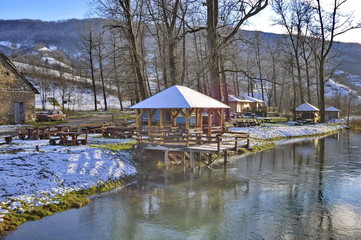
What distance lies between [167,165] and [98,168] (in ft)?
12.9

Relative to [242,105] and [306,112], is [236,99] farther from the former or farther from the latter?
[306,112]

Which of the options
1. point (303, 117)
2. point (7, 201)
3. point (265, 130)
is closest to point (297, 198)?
point (7, 201)

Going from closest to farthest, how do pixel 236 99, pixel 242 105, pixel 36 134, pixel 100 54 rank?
1. pixel 36 134
2. pixel 100 54
3. pixel 236 99
4. pixel 242 105

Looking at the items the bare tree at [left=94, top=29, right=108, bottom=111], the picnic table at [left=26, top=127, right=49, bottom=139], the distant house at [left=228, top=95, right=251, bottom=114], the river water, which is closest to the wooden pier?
the river water

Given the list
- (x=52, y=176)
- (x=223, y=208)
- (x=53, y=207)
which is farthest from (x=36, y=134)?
(x=223, y=208)

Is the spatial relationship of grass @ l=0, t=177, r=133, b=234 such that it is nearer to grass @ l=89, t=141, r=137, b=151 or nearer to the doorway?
grass @ l=89, t=141, r=137, b=151

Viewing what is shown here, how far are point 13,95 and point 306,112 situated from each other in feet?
114

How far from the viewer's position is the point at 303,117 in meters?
42.8

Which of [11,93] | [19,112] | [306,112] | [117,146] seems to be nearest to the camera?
[117,146]

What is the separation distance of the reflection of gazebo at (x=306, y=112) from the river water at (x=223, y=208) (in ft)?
81.1

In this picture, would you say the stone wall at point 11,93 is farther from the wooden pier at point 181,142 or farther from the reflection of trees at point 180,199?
the reflection of trees at point 180,199

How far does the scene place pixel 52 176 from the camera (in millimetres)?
12438

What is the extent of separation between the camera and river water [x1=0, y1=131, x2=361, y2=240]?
356 inches

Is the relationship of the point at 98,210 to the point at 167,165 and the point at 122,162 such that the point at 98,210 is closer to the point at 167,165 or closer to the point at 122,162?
the point at 122,162
